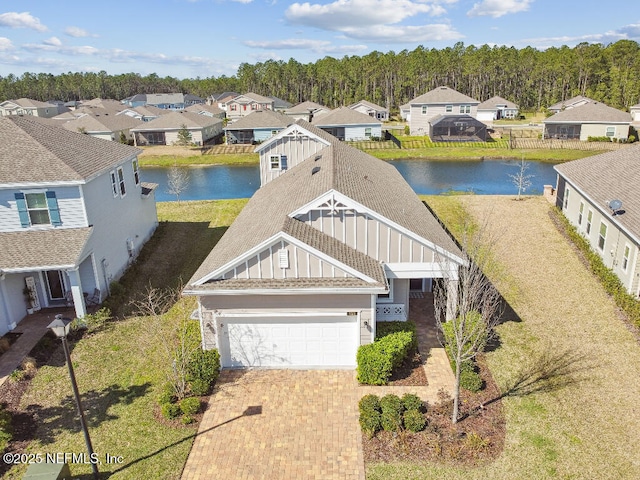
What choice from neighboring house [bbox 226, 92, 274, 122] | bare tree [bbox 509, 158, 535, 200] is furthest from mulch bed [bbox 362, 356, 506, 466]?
neighboring house [bbox 226, 92, 274, 122]

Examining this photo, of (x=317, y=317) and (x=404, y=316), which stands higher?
(x=317, y=317)

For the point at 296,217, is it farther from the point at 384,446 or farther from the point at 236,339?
the point at 384,446

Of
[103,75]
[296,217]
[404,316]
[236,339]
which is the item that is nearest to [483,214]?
[404,316]

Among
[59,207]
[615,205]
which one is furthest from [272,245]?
[615,205]

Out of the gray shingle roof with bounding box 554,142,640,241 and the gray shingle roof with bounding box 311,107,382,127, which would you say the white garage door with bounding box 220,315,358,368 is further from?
the gray shingle roof with bounding box 311,107,382,127

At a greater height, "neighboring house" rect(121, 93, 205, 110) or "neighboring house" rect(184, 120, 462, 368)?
"neighboring house" rect(121, 93, 205, 110)

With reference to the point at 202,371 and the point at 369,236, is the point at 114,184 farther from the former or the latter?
the point at 369,236
